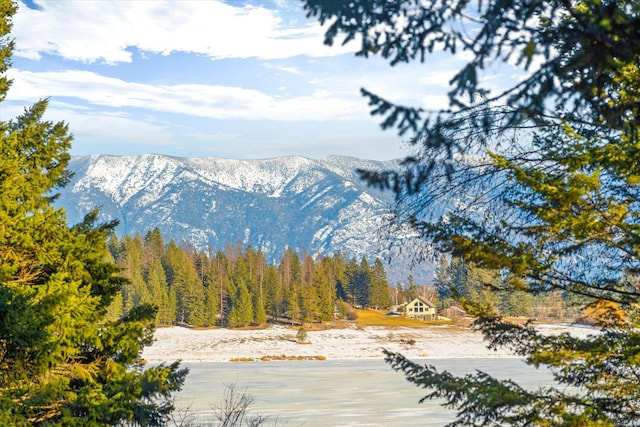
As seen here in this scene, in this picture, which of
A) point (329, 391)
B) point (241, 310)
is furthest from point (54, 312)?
point (241, 310)

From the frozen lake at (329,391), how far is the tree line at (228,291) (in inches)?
1209

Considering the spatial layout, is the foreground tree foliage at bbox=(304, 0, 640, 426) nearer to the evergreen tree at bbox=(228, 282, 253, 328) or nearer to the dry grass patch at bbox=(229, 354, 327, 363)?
the dry grass patch at bbox=(229, 354, 327, 363)

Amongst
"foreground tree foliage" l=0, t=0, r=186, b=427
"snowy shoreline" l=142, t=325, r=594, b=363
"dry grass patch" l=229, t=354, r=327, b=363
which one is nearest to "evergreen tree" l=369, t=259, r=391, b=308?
"snowy shoreline" l=142, t=325, r=594, b=363

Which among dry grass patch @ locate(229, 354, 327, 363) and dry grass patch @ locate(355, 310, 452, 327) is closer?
dry grass patch @ locate(229, 354, 327, 363)

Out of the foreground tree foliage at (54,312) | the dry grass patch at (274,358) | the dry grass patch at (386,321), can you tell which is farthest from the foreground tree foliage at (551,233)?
the dry grass patch at (386,321)

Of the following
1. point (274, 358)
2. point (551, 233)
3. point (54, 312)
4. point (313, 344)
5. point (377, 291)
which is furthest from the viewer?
point (377, 291)

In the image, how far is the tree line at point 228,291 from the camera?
270 ft

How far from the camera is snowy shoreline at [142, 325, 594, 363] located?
56969 mm

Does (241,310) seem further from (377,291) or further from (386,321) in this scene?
(377,291)

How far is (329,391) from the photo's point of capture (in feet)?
104

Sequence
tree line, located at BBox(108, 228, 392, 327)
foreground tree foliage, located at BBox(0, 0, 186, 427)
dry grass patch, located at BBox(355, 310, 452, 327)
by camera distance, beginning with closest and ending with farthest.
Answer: foreground tree foliage, located at BBox(0, 0, 186, 427), tree line, located at BBox(108, 228, 392, 327), dry grass patch, located at BBox(355, 310, 452, 327)

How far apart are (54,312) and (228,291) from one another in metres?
79.2

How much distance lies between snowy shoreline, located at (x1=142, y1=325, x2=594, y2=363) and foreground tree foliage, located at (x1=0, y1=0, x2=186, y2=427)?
126 ft

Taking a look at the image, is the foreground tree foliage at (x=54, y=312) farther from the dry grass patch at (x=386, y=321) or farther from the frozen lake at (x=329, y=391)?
the dry grass patch at (x=386, y=321)
